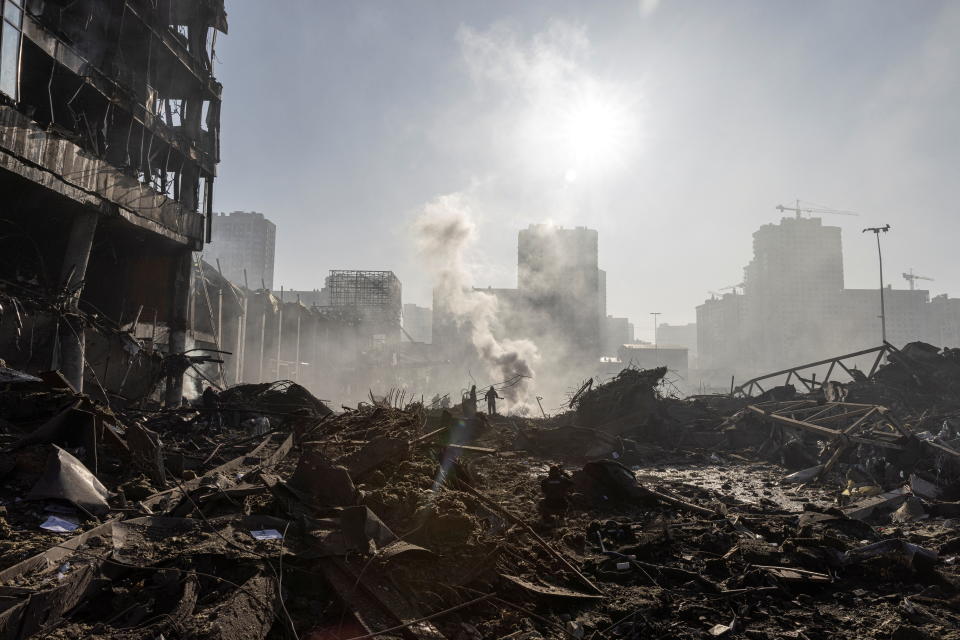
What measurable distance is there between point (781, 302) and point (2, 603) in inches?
4173

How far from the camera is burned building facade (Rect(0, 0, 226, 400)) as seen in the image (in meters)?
11.3

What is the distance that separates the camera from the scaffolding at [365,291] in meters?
58.7

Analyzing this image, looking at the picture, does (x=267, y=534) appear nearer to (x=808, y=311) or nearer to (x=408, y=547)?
(x=408, y=547)

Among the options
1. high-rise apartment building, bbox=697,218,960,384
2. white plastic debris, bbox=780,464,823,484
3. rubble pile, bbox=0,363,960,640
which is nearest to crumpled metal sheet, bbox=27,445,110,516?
rubble pile, bbox=0,363,960,640

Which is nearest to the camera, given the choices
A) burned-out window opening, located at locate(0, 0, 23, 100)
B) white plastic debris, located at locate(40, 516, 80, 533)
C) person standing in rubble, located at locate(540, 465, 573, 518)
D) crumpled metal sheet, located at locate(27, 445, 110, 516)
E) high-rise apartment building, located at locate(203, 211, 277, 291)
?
white plastic debris, located at locate(40, 516, 80, 533)

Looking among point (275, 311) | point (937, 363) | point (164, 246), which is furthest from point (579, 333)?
point (164, 246)

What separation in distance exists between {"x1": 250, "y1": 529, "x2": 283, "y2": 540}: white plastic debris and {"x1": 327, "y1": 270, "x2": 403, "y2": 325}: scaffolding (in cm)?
5520

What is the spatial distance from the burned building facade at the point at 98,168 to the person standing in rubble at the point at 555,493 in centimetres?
834

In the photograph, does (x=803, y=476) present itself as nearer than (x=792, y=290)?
Yes

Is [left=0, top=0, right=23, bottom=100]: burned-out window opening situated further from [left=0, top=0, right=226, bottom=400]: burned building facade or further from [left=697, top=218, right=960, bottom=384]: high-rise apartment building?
[left=697, top=218, right=960, bottom=384]: high-rise apartment building

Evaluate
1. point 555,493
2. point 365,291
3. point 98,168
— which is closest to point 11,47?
point 98,168

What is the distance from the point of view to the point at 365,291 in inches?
2325

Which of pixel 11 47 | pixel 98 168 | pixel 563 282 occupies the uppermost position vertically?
pixel 563 282

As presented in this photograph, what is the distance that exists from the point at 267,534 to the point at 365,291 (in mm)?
56408
